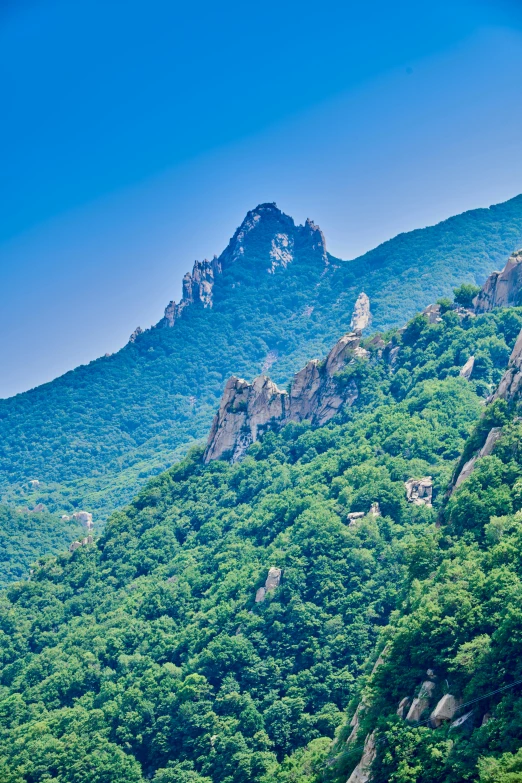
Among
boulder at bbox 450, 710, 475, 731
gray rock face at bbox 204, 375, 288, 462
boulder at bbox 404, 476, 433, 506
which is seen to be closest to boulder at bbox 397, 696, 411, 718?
boulder at bbox 450, 710, 475, 731

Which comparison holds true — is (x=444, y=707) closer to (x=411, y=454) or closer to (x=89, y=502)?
(x=411, y=454)

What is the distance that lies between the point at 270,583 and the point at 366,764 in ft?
105

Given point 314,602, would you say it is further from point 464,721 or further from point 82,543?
point 82,543

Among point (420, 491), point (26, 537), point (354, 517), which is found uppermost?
point (26, 537)

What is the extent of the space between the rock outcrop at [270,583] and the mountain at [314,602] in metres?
0.15

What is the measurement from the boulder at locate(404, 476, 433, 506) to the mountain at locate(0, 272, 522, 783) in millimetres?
211

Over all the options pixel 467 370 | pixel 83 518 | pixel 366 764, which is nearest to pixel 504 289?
pixel 467 370

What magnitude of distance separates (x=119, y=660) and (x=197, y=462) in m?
39.9

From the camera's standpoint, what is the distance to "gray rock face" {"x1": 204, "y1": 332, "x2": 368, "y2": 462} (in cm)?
11162

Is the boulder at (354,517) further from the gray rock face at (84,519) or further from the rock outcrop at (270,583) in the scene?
the gray rock face at (84,519)

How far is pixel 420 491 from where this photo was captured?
79188mm

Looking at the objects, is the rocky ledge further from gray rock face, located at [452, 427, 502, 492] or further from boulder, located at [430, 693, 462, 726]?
boulder, located at [430, 693, 462, 726]

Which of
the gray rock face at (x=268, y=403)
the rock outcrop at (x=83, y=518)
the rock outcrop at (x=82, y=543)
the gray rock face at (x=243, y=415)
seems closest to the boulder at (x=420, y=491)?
the gray rock face at (x=268, y=403)

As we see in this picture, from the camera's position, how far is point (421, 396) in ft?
311
